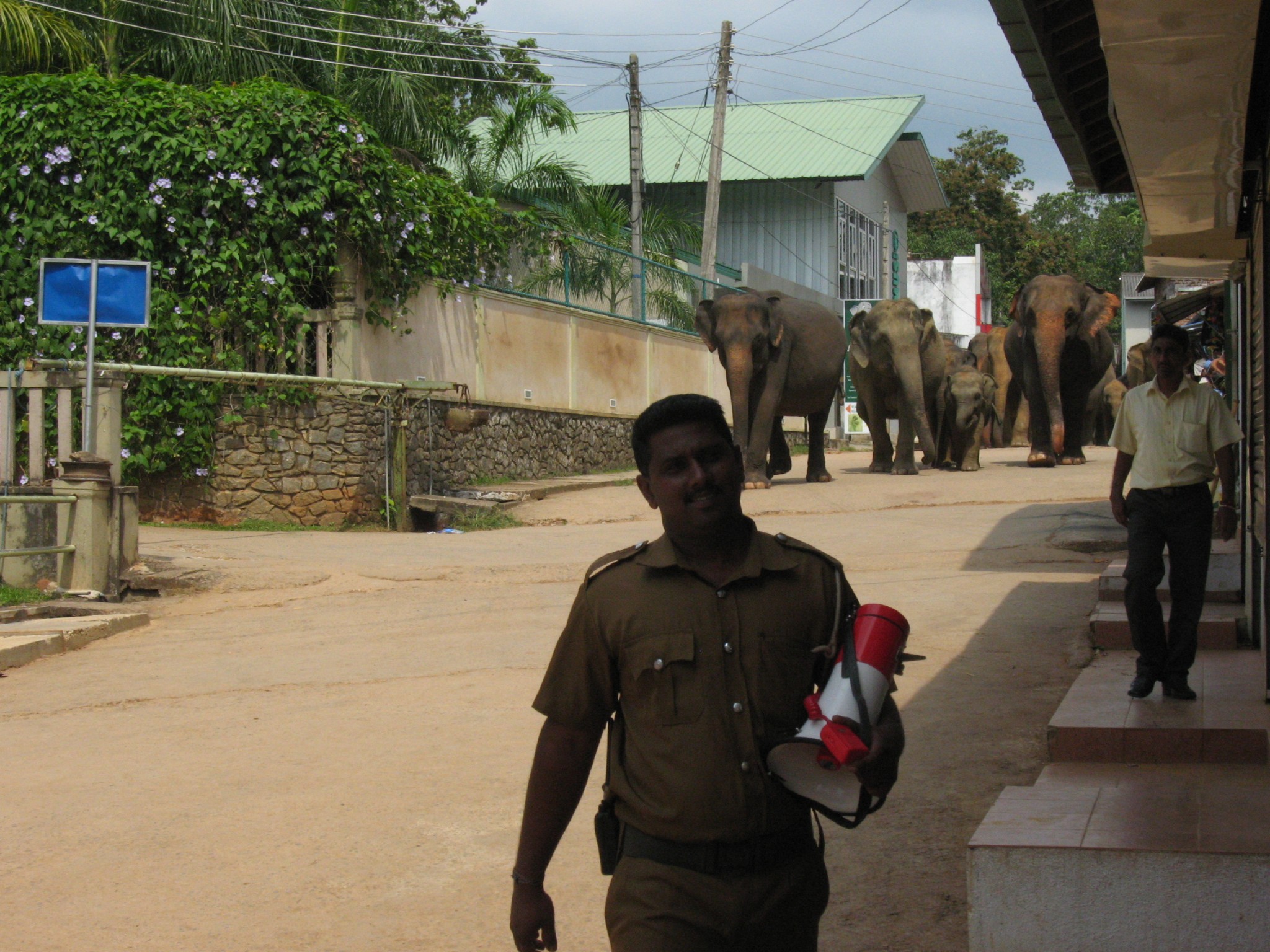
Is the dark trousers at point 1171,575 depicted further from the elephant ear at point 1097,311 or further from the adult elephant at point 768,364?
the elephant ear at point 1097,311

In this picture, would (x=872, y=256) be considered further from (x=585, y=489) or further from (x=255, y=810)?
(x=255, y=810)

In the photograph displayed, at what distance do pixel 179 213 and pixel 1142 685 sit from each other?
12.1 meters

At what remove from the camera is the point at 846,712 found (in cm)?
251

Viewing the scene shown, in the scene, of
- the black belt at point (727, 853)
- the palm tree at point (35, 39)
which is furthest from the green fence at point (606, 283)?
A: the black belt at point (727, 853)

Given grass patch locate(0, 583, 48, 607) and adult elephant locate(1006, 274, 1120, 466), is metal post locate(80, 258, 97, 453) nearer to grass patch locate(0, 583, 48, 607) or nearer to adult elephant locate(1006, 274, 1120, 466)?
grass patch locate(0, 583, 48, 607)

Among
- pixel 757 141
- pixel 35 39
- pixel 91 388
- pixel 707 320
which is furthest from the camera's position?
pixel 757 141

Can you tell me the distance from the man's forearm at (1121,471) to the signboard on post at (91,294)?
7.15 m

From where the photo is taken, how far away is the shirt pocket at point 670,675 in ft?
8.83

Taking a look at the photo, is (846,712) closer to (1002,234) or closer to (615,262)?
(615,262)

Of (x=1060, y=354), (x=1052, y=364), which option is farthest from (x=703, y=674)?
(x=1060, y=354)

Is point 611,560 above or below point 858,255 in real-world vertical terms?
below

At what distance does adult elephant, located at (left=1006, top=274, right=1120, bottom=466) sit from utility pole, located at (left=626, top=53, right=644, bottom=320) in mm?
6996

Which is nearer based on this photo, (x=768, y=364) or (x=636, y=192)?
(x=768, y=364)

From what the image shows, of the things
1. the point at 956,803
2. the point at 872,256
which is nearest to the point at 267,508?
the point at 956,803
